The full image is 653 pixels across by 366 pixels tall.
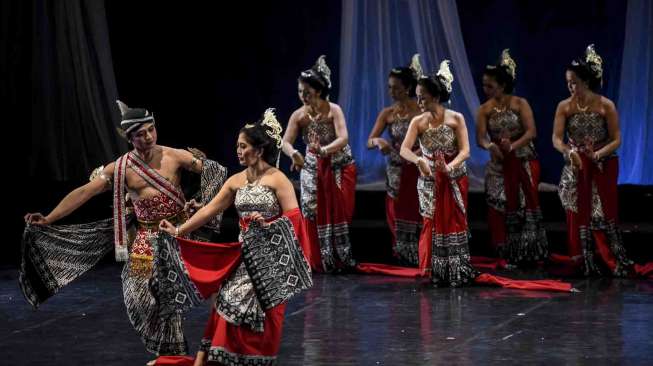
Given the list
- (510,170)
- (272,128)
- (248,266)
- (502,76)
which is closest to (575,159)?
(510,170)

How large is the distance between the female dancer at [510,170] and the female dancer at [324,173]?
0.92m

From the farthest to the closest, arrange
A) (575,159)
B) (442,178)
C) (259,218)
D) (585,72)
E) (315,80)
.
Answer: (315,80) → (585,72) → (575,159) → (442,178) → (259,218)

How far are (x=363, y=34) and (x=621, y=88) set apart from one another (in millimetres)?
2027

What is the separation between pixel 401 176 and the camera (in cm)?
891

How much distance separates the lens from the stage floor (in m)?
5.92

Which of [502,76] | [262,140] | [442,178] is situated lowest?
[442,178]

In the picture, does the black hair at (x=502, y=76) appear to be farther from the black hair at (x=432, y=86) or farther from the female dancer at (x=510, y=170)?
the black hair at (x=432, y=86)

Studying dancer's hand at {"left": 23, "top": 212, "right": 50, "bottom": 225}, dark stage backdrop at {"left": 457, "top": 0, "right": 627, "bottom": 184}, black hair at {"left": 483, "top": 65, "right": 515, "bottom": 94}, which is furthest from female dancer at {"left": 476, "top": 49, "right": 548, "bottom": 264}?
dancer's hand at {"left": 23, "top": 212, "right": 50, "bottom": 225}

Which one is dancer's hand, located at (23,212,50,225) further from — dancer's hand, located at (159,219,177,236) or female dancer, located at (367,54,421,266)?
female dancer, located at (367,54,421,266)

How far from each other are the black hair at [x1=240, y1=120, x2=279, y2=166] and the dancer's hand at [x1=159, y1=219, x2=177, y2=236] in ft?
1.53

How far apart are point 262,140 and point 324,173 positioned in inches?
121

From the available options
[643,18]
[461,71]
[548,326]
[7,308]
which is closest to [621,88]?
[643,18]

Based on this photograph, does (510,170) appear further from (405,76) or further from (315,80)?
(315,80)

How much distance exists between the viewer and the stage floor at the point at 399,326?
592cm
